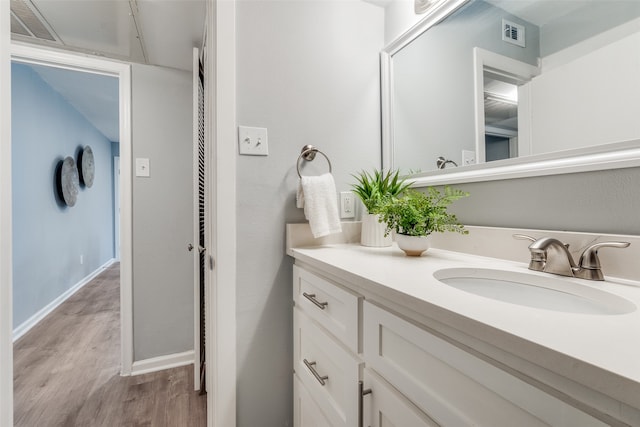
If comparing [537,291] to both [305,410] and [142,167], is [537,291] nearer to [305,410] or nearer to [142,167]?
[305,410]

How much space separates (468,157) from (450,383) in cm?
83

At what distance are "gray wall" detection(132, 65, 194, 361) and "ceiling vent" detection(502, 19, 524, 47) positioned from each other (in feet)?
6.17

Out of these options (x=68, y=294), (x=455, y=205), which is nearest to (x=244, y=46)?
(x=455, y=205)

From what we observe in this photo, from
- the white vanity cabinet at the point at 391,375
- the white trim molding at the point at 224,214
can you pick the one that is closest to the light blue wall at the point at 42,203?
the white trim molding at the point at 224,214

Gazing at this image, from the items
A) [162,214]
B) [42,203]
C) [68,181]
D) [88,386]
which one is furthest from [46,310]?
[162,214]

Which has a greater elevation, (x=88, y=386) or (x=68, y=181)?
(x=68, y=181)

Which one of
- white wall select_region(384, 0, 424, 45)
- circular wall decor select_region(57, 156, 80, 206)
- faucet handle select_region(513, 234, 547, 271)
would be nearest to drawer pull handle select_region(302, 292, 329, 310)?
faucet handle select_region(513, 234, 547, 271)

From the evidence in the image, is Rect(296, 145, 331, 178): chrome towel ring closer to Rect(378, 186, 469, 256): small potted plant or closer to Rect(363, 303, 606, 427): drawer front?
Rect(378, 186, 469, 256): small potted plant

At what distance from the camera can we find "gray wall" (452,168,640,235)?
2.22ft

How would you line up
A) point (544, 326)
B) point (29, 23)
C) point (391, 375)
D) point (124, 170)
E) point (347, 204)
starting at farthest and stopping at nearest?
point (124, 170)
point (29, 23)
point (347, 204)
point (391, 375)
point (544, 326)

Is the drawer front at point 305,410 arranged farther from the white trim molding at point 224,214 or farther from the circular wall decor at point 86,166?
the circular wall decor at point 86,166

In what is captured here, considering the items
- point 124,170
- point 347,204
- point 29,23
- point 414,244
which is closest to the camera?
point 414,244

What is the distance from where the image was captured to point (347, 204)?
1.29m

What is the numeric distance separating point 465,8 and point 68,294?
4382 millimetres
